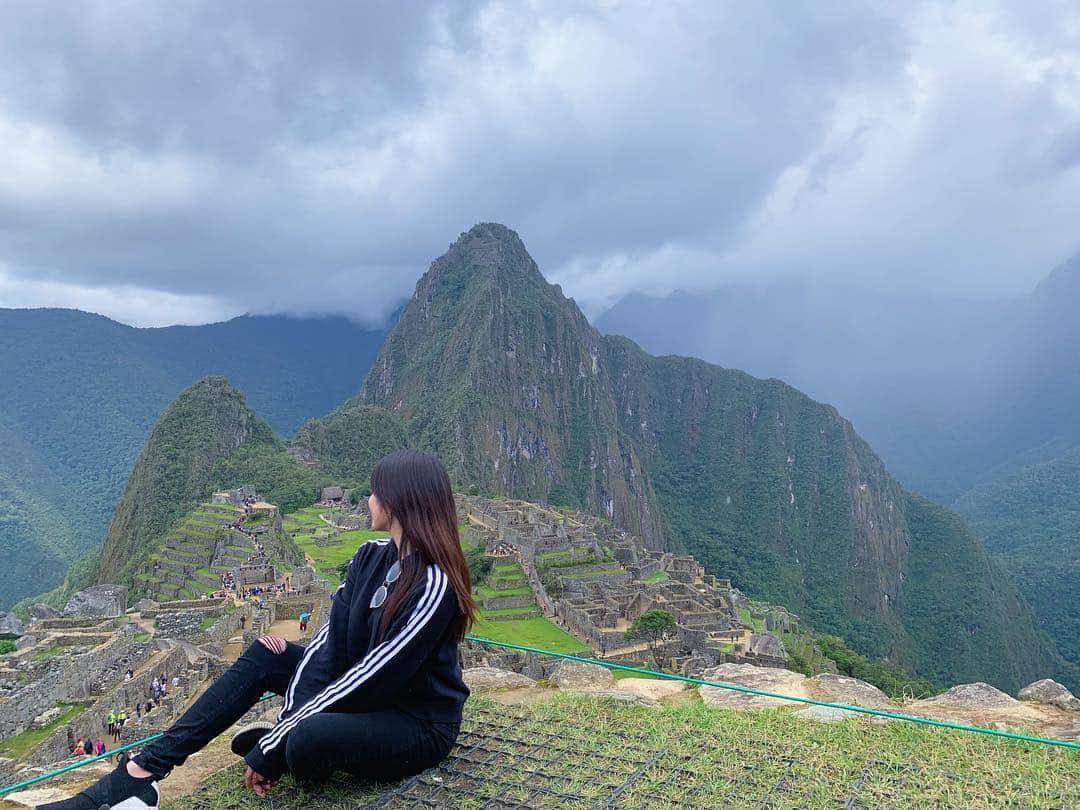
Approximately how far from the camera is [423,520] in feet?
8.63

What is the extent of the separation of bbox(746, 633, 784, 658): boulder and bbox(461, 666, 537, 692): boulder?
17.4m

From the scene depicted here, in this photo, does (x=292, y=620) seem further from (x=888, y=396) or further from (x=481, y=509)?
(x=888, y=396)

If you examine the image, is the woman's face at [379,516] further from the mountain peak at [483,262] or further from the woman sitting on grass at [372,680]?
the mountain peak at [483,262]

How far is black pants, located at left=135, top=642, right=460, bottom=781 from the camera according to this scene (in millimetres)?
2379

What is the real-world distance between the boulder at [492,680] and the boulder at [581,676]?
19cm

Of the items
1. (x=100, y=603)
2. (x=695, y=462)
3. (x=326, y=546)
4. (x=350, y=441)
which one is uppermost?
(x=695, y=462)

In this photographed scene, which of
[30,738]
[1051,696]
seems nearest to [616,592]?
[30,738]

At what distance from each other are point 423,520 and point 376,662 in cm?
53

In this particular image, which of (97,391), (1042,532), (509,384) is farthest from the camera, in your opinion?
(509,384)

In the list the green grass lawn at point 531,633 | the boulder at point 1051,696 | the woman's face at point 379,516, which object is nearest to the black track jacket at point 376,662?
the woman's face at point 379,516

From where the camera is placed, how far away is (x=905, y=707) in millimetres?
3828

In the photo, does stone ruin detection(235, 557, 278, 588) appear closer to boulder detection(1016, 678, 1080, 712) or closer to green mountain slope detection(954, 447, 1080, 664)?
boulder detection(1016, 678, 1080, 712)

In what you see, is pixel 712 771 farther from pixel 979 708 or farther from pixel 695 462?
pixel 695 462

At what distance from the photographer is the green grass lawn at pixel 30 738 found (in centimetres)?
780
